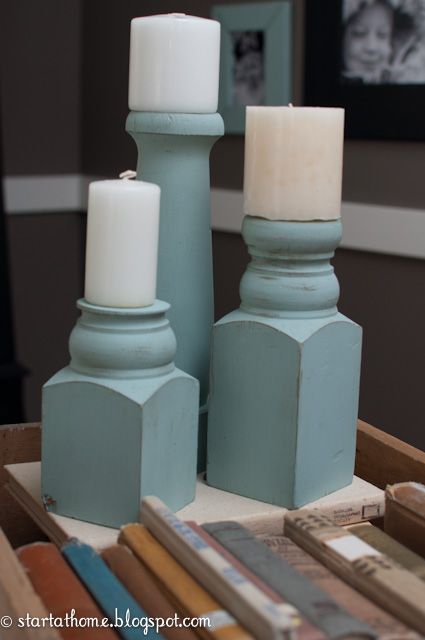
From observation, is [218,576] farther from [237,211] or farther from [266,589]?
[237,211]

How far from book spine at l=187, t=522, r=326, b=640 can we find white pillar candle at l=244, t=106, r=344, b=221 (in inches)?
9.7

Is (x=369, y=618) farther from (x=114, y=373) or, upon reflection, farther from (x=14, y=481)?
(x=14, y=481)

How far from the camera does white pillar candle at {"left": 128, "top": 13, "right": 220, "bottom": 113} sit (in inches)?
27.8

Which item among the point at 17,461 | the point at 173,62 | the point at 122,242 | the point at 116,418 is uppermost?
the point at 173,62

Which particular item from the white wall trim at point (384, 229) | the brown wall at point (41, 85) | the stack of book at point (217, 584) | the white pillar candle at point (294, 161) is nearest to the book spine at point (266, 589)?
the stack of book at point (217, 584)

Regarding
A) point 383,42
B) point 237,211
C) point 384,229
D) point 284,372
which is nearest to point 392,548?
point 284,372

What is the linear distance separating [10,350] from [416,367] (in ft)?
2.81

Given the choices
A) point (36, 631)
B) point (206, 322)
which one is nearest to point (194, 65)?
point (206, 322)

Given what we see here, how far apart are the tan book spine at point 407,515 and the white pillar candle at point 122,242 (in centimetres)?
24

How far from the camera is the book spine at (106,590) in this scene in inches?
22.1

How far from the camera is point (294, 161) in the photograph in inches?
27.5

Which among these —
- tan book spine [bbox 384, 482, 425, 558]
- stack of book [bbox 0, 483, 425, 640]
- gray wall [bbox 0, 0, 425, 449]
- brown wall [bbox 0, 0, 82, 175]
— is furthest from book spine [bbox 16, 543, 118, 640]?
brown wall [bbox 0, 0, 82, 175]

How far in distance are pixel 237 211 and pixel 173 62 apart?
1338mm

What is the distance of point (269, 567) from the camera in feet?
1.90
